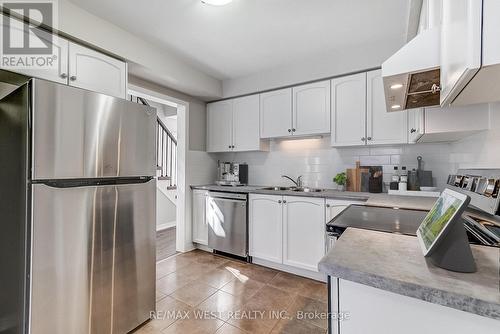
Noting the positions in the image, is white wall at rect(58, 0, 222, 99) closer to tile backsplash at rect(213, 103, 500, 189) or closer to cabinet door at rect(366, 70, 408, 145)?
tile backsplash at rect(213, 103, 500, 189)

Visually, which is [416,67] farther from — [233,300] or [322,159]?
[233,300]

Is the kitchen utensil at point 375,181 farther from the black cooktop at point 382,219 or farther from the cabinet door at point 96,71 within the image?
the cabinet door at point 96,71

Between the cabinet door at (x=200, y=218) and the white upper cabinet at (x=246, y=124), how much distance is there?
838 millimetres

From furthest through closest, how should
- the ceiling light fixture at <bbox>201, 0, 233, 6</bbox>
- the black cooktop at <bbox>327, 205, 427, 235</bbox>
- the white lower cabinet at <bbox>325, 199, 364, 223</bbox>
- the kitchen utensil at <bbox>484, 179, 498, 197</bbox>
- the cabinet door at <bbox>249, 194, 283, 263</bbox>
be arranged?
the cabinet door at <bbox>249, 194, 283, 263</bbox> → the white lower cabinet at <bbox>325, 199, 364, 223</bbox> → the ceiling light fixture at <bbox>201, 0, 233, 6</bbox> → the black cooktop at <bbox>327, 205, 427, 235</bbox> → the kitchen utensil at <bbox>484, 179, 498, 197</bbox>

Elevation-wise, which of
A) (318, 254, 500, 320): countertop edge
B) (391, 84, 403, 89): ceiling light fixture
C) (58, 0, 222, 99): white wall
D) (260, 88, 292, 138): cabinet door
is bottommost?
(318, 254, 500, 320): countertop edge

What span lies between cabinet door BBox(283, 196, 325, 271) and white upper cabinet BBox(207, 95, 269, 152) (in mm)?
1031

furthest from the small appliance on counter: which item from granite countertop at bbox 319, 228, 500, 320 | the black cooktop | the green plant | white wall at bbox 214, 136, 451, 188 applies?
A: granite countertop at bbox 319, 228, 500, 320

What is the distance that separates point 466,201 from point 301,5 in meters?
1.82

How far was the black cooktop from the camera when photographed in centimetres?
114

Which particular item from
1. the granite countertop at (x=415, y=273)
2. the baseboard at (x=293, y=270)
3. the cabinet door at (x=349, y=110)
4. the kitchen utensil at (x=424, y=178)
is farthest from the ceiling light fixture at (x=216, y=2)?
the baseboard at (x=293, y=270)

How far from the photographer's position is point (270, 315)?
6.33 feet

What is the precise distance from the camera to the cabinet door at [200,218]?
3.32m

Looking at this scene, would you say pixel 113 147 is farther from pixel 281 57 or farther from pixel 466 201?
pixel 281 57

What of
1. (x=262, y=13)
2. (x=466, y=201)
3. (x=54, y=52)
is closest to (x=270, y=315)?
(x=466, y=201)
